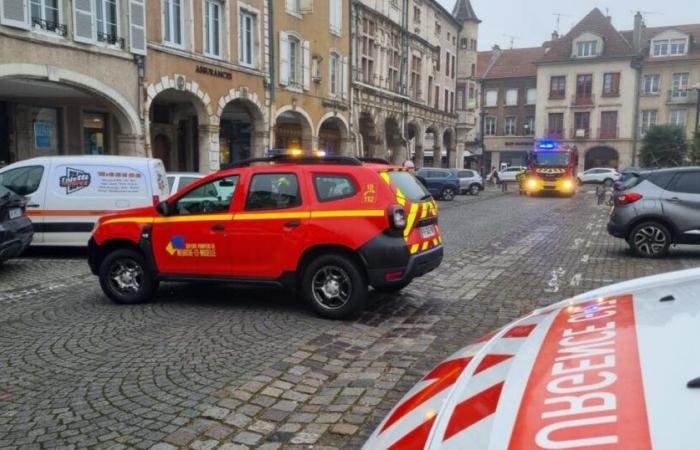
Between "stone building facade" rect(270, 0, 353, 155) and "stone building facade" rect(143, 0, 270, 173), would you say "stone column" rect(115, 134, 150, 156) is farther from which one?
"stone building facade" rect(270, 0, 353, 155)

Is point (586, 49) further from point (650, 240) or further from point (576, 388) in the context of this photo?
point (576, 388)

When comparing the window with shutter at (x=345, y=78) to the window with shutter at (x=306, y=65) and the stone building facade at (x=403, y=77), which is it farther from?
the window with shutter at (x=306, y=65)

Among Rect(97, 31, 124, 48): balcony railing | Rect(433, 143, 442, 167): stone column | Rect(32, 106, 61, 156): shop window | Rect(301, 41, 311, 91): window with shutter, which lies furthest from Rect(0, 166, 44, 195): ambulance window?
Rect(433, 143, 442, 167): stone column

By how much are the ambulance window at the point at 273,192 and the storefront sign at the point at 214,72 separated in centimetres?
1496

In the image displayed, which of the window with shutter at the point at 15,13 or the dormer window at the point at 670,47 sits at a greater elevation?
the dormer window at the point at 670,47

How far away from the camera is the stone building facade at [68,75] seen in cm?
Answer: 1454

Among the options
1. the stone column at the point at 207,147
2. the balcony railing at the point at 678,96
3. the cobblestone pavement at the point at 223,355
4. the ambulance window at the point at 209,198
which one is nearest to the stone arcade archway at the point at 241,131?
the stone column at the point at 207,147

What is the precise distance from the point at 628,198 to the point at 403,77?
29.0 meters

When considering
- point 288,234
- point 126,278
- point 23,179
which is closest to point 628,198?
point 288,234

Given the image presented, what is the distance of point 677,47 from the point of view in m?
53.9

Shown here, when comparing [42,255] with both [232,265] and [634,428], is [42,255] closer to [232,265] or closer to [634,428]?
[232,265]

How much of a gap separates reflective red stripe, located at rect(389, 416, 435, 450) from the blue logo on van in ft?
33.4

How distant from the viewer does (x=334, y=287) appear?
253 inches

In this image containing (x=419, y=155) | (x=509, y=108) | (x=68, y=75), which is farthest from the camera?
(x=509, y=108)
